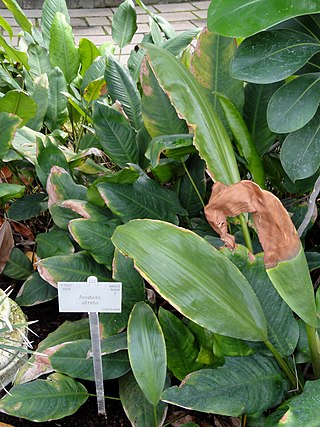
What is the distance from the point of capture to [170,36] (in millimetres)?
1991

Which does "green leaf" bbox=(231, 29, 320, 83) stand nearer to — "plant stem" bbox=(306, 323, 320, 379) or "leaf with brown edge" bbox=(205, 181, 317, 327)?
"leaf with brown edge" bbox=(205, 181, 317, 327)

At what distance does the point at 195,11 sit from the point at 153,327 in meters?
3.96

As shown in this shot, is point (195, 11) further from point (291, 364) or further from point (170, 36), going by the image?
point (291, 364)

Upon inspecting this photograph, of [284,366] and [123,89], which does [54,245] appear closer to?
[123,89]

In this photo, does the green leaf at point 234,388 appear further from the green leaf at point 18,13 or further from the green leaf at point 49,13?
the green leaf at point 49,13

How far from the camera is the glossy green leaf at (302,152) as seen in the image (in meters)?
1.23

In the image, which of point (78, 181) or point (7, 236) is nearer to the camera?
point (7, 236)

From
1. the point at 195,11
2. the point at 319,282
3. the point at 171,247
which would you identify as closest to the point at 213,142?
the point at 171,247

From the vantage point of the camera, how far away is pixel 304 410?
94 centimetres

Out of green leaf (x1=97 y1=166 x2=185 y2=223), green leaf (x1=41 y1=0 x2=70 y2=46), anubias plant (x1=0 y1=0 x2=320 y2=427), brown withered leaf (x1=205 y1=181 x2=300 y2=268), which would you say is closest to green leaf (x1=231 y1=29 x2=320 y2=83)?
anubias plant (x1=0 y1=0 x2=320 y2=427)

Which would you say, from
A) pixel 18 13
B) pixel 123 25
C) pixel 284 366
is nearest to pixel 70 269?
pixel 284 366

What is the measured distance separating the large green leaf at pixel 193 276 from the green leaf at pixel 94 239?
12.5 inches

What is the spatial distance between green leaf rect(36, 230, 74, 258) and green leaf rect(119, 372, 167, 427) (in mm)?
379

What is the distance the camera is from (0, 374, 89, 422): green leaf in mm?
1174
